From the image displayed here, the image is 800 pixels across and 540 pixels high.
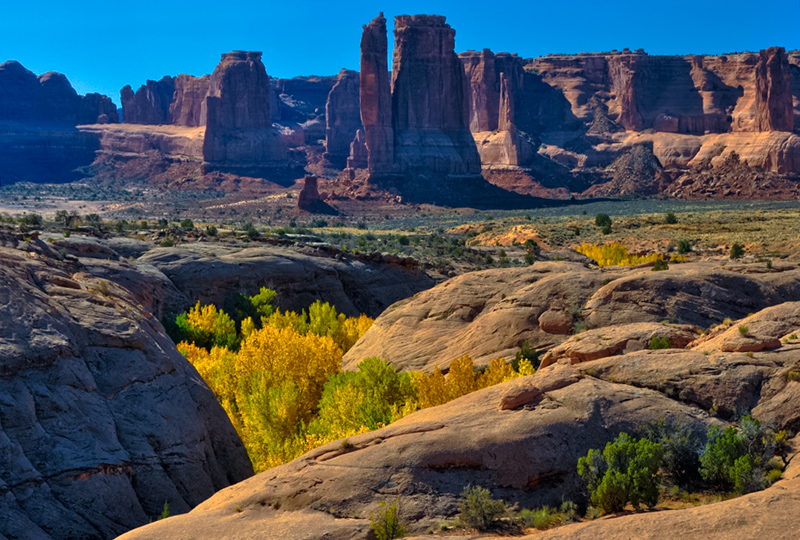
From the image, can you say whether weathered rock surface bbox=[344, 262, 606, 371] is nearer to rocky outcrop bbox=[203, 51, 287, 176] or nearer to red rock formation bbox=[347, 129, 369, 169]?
red rock formation bbox=[347, 129, 369, 169]

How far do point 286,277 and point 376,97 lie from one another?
4158 inches

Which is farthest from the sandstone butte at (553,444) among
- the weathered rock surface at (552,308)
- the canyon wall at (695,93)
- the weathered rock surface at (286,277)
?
the canyon wall at (695,93)

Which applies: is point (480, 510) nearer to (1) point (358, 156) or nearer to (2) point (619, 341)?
(2) point (619, 341)

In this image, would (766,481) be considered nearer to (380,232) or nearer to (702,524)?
(702,524)

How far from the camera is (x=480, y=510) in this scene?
39.2 feet

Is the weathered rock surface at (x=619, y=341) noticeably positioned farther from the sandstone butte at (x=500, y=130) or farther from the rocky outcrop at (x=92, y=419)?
the sandstone butte at (x=500, y=130)

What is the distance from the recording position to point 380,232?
93.8 metres

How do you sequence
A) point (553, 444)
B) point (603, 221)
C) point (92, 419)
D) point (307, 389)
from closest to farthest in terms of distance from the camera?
point (553, 444) → point (92, 419) → point (307, 389) → point (603, 221)

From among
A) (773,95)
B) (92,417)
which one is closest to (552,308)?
(92,417)

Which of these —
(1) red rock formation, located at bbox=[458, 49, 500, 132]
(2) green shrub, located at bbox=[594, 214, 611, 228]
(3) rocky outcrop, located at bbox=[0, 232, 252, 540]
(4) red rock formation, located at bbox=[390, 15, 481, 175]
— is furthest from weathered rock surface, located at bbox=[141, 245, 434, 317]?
(1) red rock formation, located at bbox=[458, 49, 500, 132]

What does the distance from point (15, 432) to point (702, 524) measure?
11032 millimetres

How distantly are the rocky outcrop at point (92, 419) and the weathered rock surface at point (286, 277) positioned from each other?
17.7 m

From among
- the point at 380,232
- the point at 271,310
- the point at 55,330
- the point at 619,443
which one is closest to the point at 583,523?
the point at 619,443

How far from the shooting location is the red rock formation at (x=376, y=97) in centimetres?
14300
